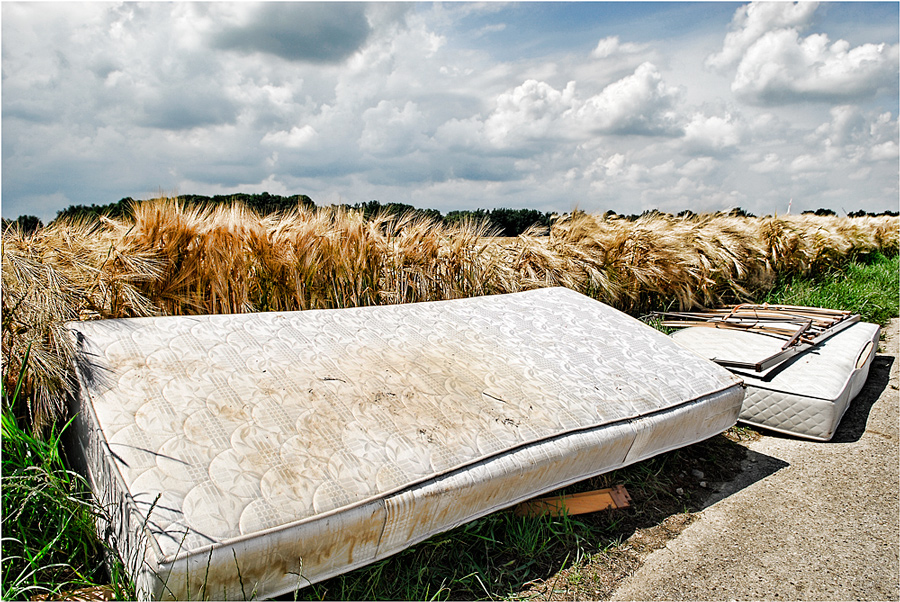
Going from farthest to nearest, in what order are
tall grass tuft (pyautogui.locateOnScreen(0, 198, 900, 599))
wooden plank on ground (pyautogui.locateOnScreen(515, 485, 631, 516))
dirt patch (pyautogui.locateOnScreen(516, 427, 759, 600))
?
wooden plank on ground (pyautogui.locateOnScreen(515, 485, 631, 516))
dirt patch (pyautogui.locateOnScreen(516, 427, 759, 600))
tall grass tuft (pyautogui.locateOnScreen(0, 198, 900, 599))

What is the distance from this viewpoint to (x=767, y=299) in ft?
19.9

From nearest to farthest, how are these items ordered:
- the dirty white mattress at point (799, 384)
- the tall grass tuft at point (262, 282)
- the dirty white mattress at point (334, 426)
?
the dirty white mattress at point (334, 426) < the tall grass tuft at point (262, 282) < the dirty white mattress at point (799, 384)

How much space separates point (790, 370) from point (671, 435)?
1.47 m

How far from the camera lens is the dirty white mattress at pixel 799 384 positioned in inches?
111

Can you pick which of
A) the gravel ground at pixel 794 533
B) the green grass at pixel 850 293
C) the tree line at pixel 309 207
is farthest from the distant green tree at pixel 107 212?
the green grass at pixel 850 293

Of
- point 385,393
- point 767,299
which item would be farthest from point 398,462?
point 767,299

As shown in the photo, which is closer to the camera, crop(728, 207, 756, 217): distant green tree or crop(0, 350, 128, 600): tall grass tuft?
crop(0, 350, 128, 600): tall grass tuft

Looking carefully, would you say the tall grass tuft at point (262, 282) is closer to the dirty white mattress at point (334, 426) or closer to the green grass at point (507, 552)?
the green grass at point (507, 552)

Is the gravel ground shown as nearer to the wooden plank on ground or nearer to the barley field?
the wooden plank on ground

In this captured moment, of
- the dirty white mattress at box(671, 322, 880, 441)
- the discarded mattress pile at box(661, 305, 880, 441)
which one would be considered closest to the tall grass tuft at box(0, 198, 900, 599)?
the discarded mattress pile at box(661, 305, 880, 441)

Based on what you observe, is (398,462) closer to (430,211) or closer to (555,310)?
(555,310)

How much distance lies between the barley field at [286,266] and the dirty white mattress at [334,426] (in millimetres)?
211

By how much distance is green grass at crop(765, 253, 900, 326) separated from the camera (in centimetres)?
595

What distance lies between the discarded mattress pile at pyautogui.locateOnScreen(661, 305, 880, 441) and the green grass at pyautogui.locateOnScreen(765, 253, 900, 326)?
1818mm
